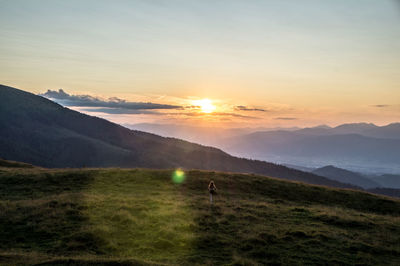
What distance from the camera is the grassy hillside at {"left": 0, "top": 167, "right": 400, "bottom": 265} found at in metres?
17.4

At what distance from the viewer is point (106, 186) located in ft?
121

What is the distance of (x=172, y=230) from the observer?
2108cm

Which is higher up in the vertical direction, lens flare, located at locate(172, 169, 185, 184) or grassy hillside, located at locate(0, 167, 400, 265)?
lens flare, located at locate(172, 169, 185, 184)

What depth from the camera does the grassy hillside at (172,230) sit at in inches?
686

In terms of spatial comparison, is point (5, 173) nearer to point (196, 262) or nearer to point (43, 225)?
point (43, 225)

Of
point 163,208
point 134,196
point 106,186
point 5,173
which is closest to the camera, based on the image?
point 163,208

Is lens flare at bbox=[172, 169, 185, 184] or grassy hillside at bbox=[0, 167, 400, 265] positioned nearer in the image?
grassy hillside at bbox=[0, 167, 400, 265]

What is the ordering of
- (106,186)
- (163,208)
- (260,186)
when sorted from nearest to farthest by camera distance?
(163,208) → (106,186) → (260,186)

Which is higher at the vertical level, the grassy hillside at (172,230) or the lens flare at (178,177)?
the lens flare at (178,177)

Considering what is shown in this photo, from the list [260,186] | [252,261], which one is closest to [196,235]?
[252,261]

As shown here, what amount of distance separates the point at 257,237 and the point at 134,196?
15860 millimetres

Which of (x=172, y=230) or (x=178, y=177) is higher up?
(x=178, y=177)

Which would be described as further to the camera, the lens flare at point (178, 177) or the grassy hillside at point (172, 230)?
the lens flare at point (178, 177)

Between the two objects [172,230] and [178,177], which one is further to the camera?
[178,177]
